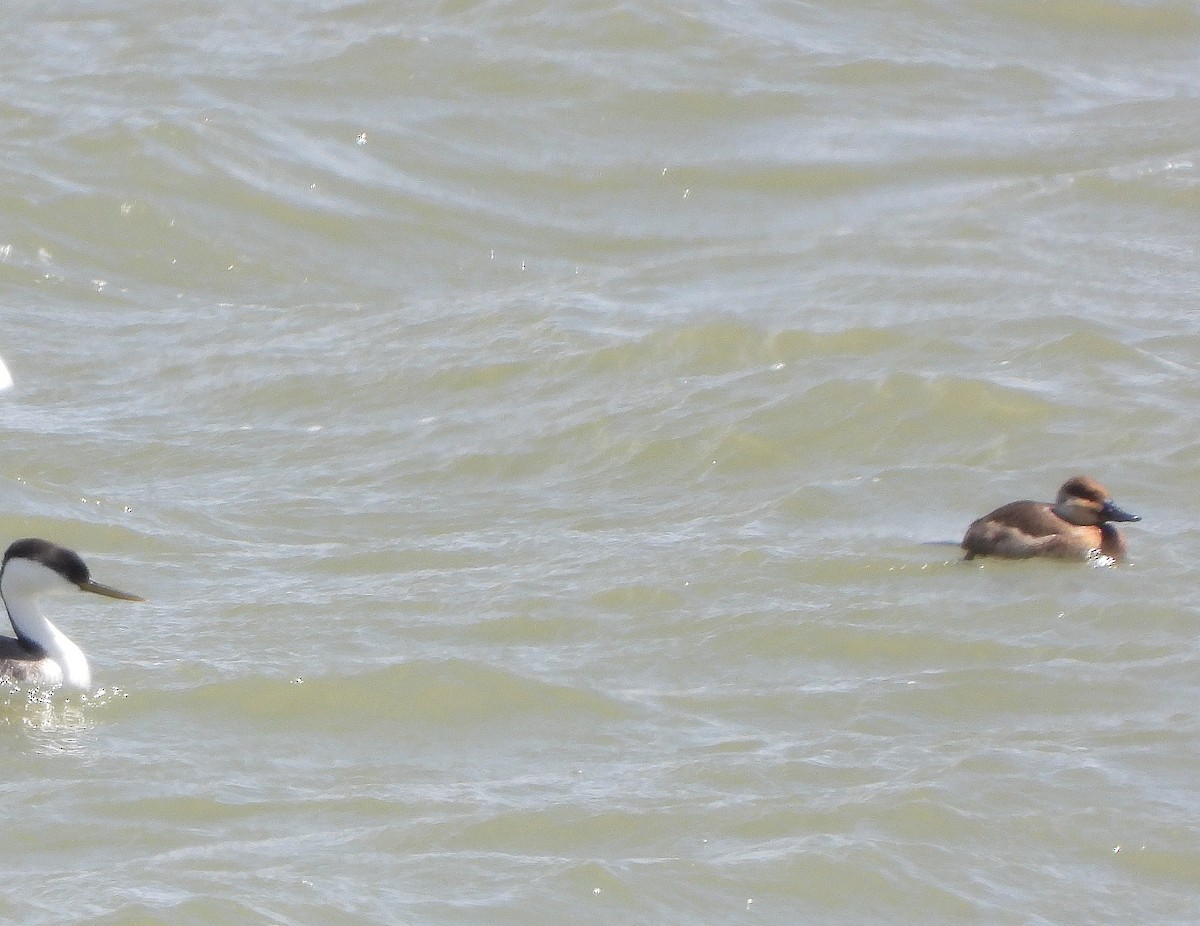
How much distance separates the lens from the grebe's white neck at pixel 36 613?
7848mm

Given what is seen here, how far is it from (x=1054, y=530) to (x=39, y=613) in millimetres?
3951

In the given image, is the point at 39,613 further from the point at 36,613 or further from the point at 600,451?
the point at 600,451

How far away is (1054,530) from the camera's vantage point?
8867 millimetres

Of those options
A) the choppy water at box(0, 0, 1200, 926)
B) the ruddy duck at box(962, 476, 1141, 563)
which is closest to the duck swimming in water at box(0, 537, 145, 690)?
the choppy water at box(0, 0, 1200, 926)

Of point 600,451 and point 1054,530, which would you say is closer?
point 1054,530

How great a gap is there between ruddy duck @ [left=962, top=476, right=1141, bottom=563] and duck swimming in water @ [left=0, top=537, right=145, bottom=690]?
332 centimetres

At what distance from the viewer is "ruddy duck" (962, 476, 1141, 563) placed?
28.9ft

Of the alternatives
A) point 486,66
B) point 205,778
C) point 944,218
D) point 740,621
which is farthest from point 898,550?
point 486,66

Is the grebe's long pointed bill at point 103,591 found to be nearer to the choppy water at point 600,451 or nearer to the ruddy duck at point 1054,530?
the choppy water at point 600,451

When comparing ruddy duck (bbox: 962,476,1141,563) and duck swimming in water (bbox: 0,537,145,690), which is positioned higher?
ruddy duck (bbox: 962,476,1141,563)

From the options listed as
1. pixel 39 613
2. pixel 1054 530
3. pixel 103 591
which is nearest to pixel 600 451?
pixel 1054 530

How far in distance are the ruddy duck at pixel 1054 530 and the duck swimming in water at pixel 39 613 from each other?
3322 millimetres

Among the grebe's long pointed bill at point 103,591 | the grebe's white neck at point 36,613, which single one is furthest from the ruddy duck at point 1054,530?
the grebe's white neck at point 36,613

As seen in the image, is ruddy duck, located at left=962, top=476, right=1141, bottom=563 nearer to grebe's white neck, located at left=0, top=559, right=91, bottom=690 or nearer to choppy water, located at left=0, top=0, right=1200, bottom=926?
choppy water, located at left=0, top=0, right=1200, bottom=926
